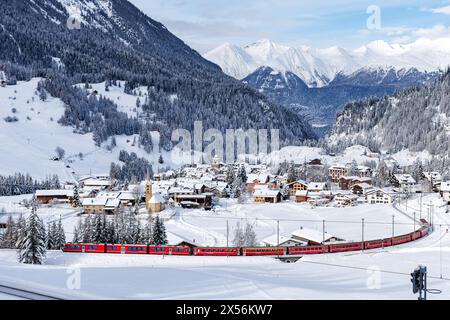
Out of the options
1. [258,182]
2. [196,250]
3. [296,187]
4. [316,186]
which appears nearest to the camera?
[196,250]

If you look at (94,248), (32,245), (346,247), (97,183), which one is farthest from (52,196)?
(346,247)

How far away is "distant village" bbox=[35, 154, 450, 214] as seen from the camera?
240 feet

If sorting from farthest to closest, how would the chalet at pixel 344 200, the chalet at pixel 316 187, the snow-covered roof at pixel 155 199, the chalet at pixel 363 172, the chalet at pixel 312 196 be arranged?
the chalet at pixel 363 172 < the chalet at pixel 316 187 < the chalet at pixel 312 196 < the chalet at pixel 344 200 < the snow-covered roof at pixel 155 199

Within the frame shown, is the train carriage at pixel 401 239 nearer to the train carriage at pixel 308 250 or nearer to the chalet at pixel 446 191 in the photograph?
the train carriage at pixel 308 250

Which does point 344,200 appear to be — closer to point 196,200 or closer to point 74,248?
point 196,200

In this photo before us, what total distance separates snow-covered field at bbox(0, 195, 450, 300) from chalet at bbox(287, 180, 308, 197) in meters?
22.8

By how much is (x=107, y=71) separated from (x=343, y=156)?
105 m

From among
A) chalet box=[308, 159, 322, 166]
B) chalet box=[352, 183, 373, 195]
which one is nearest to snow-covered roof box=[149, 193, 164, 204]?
chalet box=[352, 183, 373, 195]

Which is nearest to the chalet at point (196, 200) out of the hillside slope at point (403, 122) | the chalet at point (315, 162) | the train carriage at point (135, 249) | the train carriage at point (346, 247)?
the train carriage at point (346, 247)

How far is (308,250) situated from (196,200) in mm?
39149

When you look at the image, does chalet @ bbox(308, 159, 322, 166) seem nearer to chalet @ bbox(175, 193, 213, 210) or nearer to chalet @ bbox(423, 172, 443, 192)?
chalet @ bbox(423, 172, 443, 192)

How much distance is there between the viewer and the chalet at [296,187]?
283ft

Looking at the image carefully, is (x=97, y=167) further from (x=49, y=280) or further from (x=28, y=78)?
Result: (x=49, y=280)

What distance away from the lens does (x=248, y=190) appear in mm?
89625
